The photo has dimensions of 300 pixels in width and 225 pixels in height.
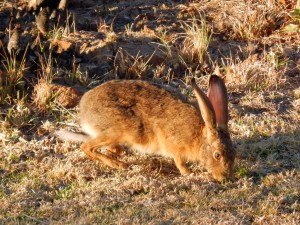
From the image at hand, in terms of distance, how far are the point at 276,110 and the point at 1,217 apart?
11.7ft

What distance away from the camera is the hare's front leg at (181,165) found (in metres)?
6.48

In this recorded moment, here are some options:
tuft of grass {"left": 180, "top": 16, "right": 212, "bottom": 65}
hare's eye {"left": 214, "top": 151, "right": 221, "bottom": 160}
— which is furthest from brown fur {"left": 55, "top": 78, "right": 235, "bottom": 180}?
tuft of grass {"left": 180, "top": 16, "right": 212, "bottom": 65}

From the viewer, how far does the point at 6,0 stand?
33.3ft

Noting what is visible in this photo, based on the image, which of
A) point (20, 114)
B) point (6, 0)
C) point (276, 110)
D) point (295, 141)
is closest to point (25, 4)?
point (6, 0)

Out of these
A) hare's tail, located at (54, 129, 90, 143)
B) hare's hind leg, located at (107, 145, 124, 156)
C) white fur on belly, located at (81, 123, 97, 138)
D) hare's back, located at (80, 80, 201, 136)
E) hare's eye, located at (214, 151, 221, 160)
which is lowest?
hare's hind leg, located at (107, 145, 124, 156)

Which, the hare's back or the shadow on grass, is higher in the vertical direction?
the hare's back

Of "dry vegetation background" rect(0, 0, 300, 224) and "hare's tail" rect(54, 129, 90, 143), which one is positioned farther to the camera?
"hare's tail" rect(54, 129, 90, 143)

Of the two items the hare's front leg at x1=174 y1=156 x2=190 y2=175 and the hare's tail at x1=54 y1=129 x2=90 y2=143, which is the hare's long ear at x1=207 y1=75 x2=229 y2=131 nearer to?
the hare's front leg at x1=174 y1=156 x2=190 y2=175

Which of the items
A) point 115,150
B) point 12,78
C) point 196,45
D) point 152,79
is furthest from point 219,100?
point 12,78

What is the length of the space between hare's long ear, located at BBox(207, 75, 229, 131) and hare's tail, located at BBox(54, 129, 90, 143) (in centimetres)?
147

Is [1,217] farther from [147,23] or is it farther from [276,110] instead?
[147,23]

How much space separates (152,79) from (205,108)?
8.33 feet

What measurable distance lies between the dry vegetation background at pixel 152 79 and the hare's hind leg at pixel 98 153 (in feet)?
0.28

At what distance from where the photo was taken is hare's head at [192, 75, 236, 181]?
6133 mm
